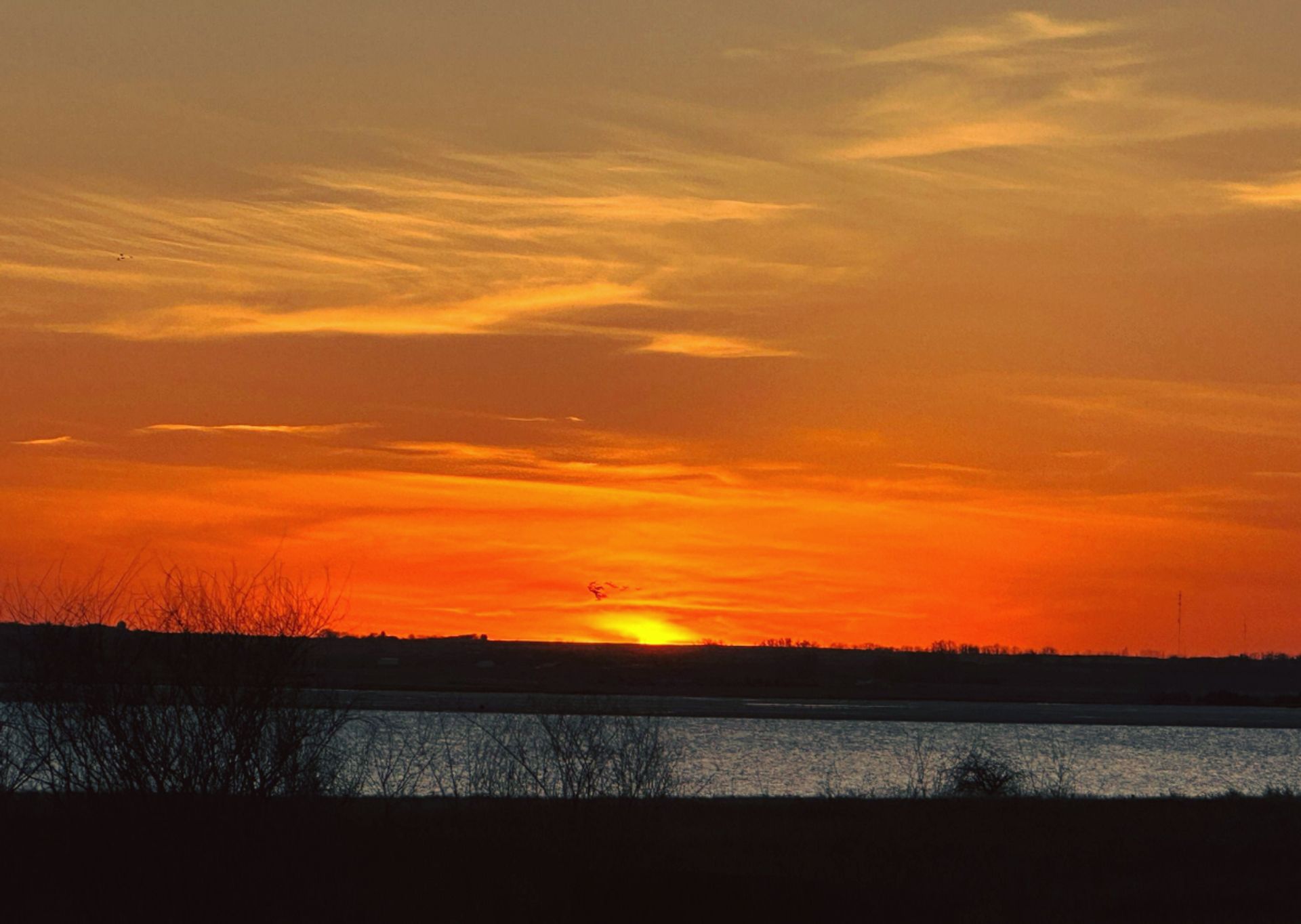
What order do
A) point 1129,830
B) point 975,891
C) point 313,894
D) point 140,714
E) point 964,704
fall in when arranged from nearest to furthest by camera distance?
point 313,894 < point 140,714 < point 975,891 < point 1129,830 < point 964,704

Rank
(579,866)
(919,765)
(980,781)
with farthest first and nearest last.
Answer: (919,765)
(980,781)
(579,866)

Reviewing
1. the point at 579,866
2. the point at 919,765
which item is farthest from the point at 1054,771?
the point at 579,866

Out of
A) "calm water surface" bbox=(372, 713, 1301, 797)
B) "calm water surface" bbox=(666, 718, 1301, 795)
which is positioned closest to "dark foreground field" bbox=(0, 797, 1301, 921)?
"calm water surface" bbox=(372, 713, 1301, 797)

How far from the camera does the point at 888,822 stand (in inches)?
1495

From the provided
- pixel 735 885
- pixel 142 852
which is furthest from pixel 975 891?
pixel 142 852

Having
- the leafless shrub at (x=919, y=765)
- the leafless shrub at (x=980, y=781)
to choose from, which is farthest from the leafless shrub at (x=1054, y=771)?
the leafless shrub at (x=919, y=765)

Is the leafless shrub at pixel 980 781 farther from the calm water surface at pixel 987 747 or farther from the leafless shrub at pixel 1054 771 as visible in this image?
the calm water surface at pixel 987 747

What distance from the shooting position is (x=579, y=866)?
93.4 ft

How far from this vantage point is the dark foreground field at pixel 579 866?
25.4 m

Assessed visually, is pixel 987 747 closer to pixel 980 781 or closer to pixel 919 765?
pixel 919 765

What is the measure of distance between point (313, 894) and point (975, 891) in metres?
12.3

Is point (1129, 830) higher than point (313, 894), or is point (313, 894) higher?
point (1129, 830)

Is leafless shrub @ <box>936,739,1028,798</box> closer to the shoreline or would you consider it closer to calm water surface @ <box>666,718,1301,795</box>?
calm water surface @ <box>666,718,1301,795</box>

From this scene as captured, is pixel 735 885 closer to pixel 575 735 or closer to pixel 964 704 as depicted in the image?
pixel 575 735
